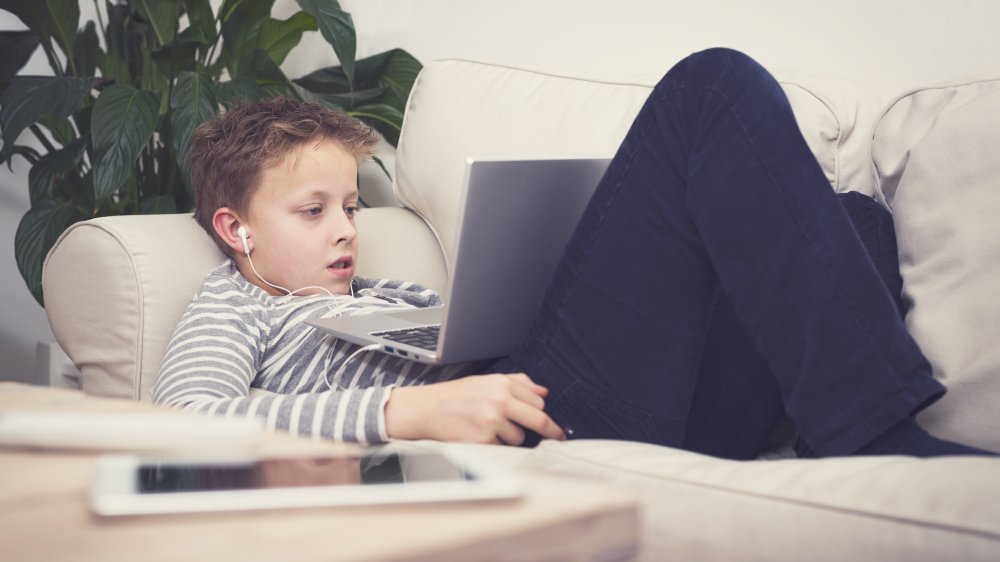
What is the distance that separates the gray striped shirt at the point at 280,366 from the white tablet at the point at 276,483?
0.51 metres

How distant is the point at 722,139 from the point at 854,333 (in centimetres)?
24

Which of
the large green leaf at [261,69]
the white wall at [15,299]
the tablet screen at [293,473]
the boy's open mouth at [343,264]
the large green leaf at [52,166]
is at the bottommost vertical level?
the white wall at [15,299]

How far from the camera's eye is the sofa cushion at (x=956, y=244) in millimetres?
1053

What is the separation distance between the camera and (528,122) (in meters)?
1.60

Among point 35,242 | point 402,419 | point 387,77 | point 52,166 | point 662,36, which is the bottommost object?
point 35,242

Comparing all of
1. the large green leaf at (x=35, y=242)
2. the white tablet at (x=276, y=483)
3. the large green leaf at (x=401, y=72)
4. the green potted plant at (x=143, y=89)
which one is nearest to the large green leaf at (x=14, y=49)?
the green potted plant at (x=143, y=89)

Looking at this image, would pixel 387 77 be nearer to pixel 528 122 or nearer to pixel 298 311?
pixel 528 122

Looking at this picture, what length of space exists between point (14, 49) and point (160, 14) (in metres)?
0.33

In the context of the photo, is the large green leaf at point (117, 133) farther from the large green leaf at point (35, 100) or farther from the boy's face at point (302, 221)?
the boy's face at point (302, 221)

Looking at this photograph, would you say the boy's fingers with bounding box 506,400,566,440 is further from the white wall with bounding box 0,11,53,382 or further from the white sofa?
the white wall with bounding box 0,11,53,382

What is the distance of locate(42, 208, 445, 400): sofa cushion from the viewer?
123cm

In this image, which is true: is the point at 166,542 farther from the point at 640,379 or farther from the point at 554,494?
the point at 640,379

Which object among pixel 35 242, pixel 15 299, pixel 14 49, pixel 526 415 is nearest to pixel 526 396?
pixel 526 415

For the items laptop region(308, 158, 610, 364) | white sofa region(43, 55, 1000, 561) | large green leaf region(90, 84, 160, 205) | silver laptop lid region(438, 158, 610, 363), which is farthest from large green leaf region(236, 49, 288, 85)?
silver laptop lid region(438, 158, 610, 363)
